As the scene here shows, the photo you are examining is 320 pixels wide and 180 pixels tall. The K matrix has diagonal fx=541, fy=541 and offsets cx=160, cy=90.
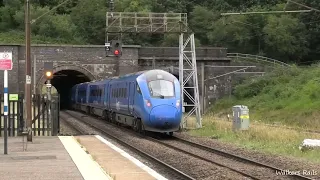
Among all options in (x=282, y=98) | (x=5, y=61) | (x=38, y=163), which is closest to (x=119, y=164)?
(x=38, y=163)

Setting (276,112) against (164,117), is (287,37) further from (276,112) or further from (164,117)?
(164,117)

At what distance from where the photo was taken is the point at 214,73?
177 feet

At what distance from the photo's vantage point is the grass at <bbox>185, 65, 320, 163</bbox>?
67.7 feet

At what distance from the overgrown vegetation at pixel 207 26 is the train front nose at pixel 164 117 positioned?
143 feet

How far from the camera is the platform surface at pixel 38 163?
38.3 feet

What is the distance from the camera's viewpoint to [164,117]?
2342 centimetres

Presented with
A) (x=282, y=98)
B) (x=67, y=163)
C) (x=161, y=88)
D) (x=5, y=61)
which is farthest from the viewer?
(x=282, y=98)

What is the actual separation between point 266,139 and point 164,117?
4.51m

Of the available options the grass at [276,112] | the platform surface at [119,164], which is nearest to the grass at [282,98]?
the grass at [276,112]

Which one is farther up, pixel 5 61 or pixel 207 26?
pixel 207 26

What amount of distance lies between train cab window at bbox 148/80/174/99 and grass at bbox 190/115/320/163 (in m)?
2.89

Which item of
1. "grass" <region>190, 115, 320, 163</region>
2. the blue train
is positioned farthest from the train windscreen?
"grass" <region>190, 115, 320, 163</region>

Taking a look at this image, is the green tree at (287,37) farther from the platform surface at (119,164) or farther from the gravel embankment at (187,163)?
the platform surface at (119,164)

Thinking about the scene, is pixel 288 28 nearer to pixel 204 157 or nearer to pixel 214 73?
pixel 214 73
